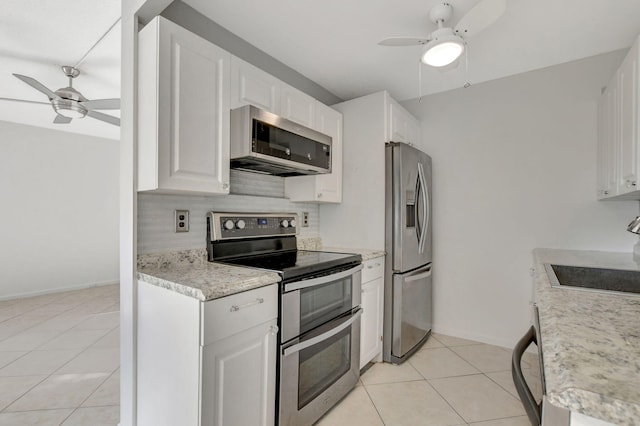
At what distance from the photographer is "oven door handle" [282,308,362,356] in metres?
1.50

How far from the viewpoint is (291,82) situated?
260 centimetres

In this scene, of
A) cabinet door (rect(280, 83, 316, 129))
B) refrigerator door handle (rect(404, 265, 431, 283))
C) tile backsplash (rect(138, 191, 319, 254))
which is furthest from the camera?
refrigerator door handle (rect(404, 265, 431, 283))

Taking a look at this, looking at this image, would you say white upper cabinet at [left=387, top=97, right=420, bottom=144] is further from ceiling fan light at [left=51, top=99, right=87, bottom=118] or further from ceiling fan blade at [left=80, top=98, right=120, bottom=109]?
ceiling fan light at [left=51, top=99, right=87, bottom=118]

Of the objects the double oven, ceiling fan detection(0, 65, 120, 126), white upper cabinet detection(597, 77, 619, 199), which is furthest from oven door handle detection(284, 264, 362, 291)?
ceiling fan detection(0, 65, 120, 126)

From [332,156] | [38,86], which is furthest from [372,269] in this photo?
[38,86]

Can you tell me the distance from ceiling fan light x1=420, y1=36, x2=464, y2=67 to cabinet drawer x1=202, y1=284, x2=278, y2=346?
5.21 feet

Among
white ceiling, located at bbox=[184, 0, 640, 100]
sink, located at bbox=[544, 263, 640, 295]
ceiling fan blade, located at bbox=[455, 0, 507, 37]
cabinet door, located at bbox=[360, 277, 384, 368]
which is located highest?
white ceiling, located at bbox=[184, 0, 640, 100]

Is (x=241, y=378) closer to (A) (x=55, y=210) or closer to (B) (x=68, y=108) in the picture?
(B) (x=68, y=108)

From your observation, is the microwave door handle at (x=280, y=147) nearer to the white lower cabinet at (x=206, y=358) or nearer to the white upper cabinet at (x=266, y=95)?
the white upper cabinet at (x=266, y=95)

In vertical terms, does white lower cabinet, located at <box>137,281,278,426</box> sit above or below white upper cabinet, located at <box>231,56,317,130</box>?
below

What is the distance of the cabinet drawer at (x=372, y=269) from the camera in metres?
2.21

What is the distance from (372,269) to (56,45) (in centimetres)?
314

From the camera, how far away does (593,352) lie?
0.57m

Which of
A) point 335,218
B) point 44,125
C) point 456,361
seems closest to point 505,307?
point 456,361
